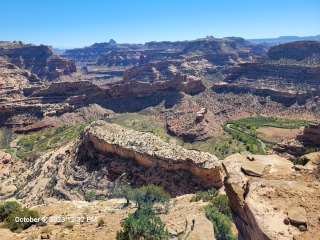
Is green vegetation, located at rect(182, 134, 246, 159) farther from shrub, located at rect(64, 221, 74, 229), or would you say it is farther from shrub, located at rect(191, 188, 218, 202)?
shrub, located at rect(64, 221, 74, 229)

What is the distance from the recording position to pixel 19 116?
12925 cm

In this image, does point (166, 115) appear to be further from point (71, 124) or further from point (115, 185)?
point (115, 185)

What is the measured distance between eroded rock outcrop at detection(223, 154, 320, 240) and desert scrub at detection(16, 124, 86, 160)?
249 feet

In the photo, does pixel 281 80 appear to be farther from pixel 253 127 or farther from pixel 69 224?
pixel 69 224

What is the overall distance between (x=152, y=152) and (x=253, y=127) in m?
60.2

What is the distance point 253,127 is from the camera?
11856 cm

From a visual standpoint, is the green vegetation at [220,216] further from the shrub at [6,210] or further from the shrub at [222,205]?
the shrub at [6,210]

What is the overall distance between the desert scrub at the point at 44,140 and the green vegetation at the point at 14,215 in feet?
170

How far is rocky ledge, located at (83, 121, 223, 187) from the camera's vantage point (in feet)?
191

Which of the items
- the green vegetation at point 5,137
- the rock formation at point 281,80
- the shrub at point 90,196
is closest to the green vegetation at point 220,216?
the shrub at point 90,196

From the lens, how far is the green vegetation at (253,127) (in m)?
96.5

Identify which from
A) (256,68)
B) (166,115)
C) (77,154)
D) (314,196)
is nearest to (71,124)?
(166,115)

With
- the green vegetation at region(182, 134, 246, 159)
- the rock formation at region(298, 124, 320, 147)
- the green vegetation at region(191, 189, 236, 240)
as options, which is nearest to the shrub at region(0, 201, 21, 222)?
the green vegetation at region(191, 189, 236, 240)

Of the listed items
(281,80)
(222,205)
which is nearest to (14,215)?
(222,205)
